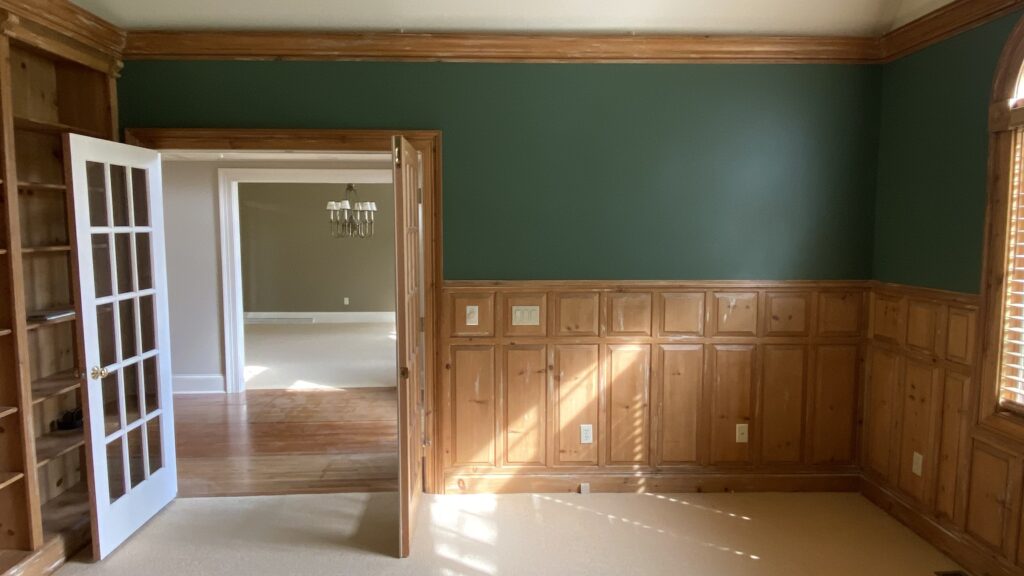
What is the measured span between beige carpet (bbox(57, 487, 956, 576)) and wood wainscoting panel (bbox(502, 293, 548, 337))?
1.03 metres

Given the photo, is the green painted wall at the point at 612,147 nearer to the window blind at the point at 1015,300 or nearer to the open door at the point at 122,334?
the open door at the point at 122,334

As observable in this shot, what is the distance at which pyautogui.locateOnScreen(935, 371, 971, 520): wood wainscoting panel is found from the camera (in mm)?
2877

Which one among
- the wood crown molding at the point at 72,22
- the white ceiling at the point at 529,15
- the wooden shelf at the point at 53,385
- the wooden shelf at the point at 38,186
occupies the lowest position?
the wooden shelf at the point at 53,385

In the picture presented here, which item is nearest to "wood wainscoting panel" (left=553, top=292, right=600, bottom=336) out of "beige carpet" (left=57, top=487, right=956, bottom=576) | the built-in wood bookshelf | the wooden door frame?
the wooden door frame

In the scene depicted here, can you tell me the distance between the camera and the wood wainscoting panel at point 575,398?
11.9 ft

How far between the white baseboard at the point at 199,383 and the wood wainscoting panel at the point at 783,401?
199 inches

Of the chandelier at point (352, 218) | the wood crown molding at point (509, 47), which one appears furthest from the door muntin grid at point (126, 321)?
the chandelier at point (352, 218)

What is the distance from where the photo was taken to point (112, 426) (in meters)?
3.03

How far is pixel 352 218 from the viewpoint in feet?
31.1

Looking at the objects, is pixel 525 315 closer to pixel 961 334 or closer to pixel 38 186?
pixel 961 334

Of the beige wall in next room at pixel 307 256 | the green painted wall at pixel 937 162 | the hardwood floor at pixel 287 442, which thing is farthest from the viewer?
the beige wall in next room at pixel 307 256

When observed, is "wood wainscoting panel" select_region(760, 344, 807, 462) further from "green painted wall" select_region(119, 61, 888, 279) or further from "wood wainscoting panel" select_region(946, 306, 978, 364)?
"wood wainscoting panel" select_region(946, 306, 978, 364)

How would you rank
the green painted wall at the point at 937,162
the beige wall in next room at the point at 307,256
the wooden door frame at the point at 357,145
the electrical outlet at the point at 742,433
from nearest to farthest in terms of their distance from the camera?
the green painted wall at the point at 937,162
the wooden door frame at the point at 357,145
the electrical outlet at the point at 742,433
the beige wall in next room at the point at 307,256

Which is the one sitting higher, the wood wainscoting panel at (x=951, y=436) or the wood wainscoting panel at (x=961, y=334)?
the wood wainscoting panel at (x=961, y=334)
